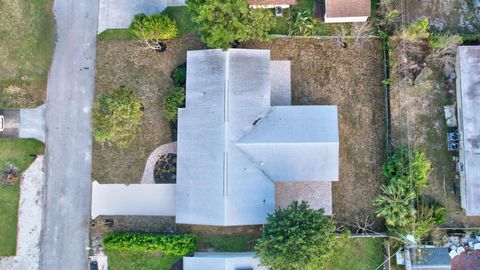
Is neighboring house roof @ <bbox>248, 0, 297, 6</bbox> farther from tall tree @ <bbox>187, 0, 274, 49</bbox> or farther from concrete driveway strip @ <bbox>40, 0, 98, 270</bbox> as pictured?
concrete driveway strip @ <bbox>40, 0, 98, 270</bbox>

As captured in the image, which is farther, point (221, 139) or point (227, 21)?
point (221, 139)

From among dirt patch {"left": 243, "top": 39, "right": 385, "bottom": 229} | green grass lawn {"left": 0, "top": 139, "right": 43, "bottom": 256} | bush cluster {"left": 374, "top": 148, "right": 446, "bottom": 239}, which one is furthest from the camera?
green grass lawn {"left": 0, "top": 139, "right": 43, "bottom": 256}

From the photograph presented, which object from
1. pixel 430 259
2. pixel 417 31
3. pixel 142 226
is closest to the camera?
pixel 430 259

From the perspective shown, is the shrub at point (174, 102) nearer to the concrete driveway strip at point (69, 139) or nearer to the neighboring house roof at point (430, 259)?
the concrete driveway strip at point (69, 139)

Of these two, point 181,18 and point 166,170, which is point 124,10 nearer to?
point 181,18

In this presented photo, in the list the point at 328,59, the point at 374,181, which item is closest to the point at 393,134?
the point at 374,181

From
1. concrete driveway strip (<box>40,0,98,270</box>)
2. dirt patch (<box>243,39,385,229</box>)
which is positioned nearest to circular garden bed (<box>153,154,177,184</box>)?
concrete driveway strip (<box>40,0,98,270</box>)

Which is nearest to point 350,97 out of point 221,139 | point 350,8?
point 350,8
